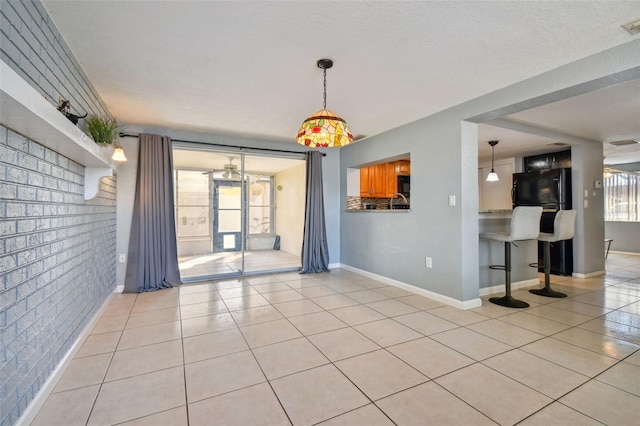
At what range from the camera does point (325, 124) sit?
7.31 feet

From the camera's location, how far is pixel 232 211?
5.82 meters

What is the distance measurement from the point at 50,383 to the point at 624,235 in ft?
34.5

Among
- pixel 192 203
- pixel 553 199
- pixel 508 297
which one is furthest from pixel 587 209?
pixel 192 203

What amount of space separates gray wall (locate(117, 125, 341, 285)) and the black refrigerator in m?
3.48

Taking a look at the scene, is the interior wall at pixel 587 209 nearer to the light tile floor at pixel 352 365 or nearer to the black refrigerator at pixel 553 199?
the black refrigerator at pixel 553 199

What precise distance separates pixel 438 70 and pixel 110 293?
4324 mm

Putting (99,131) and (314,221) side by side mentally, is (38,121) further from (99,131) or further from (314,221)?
(314,221)

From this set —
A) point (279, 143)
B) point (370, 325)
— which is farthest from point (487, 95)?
point (279, 143)

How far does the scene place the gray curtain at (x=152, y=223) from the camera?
12.3 feet

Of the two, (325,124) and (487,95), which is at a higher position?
(487,95)

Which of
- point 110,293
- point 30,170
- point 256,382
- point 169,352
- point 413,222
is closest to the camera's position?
point 30,170

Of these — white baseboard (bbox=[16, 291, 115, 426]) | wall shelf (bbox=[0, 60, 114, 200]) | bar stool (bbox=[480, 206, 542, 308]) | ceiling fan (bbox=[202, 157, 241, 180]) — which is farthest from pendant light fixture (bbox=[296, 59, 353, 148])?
ceiling fan (bbox=[202, 157, 241, 180])

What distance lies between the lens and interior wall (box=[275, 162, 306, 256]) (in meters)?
6.29

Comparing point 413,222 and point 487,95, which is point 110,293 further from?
point 487,95
